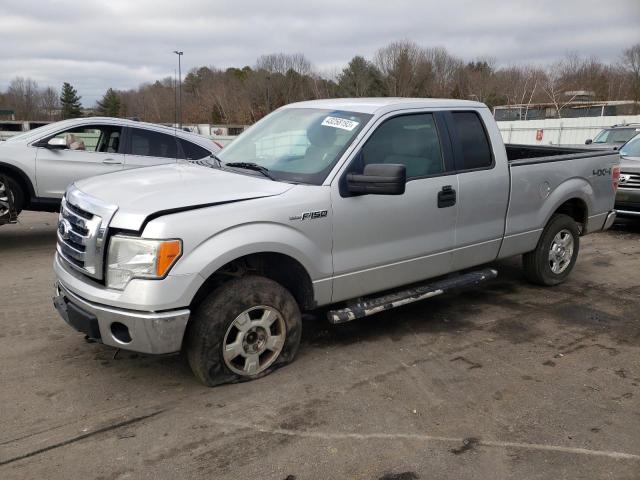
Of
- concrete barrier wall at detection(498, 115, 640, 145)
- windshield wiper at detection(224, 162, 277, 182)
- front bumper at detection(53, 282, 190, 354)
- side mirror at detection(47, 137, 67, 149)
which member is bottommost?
front bumper at detection(53, 282, 190, 354)

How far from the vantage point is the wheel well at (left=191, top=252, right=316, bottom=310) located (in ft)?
12.5

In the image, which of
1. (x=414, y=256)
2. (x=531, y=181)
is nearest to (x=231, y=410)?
(x=414, y=256)

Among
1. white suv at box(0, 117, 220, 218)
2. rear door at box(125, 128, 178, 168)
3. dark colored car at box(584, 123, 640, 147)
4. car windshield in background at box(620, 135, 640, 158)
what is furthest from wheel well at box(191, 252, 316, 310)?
dark colored car at box(584, 123, 640, 147)

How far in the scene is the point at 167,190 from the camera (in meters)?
3.69

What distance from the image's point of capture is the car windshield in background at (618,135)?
48.6ft

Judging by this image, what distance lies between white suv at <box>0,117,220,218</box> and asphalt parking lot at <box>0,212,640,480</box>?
9.73 feet

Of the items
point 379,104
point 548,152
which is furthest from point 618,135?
point 379,104

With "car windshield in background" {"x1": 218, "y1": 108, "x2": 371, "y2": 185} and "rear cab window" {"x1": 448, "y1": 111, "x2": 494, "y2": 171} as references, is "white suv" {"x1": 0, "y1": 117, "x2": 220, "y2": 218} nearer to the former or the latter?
"car windshield in background" {"x1": 218, "y1": 108, "x2": 371, "y2": 185}

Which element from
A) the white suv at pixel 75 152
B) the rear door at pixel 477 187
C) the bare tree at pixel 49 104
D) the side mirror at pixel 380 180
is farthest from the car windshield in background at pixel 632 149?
the bare tree at pixel 49 104

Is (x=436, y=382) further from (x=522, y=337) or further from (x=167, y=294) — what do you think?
(x=167, y=294)

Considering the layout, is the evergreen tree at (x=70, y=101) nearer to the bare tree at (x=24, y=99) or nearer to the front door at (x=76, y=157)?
the bare tree at (x=24, y=99)

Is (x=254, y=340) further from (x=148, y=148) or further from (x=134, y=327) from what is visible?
(x=148, y=148)

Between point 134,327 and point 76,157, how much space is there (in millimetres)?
5591

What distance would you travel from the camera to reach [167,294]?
3359mm
